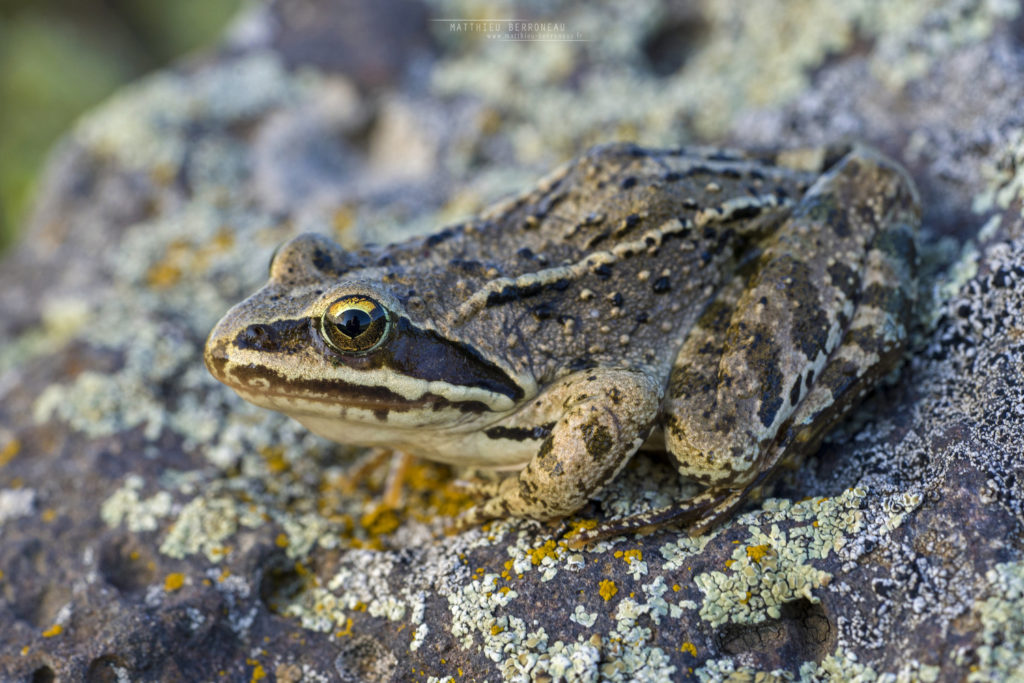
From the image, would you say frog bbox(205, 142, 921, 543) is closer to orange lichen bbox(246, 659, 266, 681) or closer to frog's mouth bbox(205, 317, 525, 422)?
frog's mouth bbox(205, 317, 525, 422)

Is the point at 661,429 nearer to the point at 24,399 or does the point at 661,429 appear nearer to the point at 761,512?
the point at 761,512

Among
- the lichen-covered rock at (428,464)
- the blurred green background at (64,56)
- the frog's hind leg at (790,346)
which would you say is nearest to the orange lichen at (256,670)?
the lichen-covered rock at (428,464)

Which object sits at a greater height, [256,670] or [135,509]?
[135,509]

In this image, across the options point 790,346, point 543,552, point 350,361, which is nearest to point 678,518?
point 543,552

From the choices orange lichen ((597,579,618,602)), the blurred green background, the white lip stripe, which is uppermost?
the blurred green background

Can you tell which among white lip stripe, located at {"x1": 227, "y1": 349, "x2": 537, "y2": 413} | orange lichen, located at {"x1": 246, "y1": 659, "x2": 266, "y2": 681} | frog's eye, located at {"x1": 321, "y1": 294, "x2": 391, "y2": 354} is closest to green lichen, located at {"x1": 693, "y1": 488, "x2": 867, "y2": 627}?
white lip stripe, located at {"x1": 227, "y1": 349, "x2": 537, "y2": 413}

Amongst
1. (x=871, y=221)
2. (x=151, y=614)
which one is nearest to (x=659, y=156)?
(x=871, y=221)

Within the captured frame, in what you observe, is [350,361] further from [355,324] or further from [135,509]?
[135,509]
